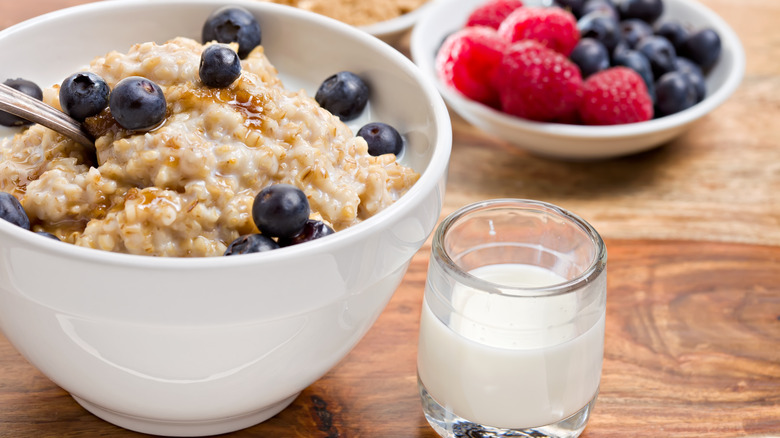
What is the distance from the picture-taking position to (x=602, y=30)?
6.79ft

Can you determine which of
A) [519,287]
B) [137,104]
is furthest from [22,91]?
[519,287]

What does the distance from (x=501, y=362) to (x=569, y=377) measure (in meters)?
0.09

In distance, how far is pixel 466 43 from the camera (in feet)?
6.28

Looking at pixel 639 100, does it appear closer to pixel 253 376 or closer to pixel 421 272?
pixel 421 272

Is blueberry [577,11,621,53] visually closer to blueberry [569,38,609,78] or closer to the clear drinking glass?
blueberry [569,38,609,78]

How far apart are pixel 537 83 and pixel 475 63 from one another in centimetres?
17

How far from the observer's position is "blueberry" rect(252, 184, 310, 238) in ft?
2.98

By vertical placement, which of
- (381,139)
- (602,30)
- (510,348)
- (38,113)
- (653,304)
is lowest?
(653,304)

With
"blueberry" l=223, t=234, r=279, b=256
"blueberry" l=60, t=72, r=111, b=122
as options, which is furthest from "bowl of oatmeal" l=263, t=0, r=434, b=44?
"blueberry" l=223, t=234, r=279, b=256

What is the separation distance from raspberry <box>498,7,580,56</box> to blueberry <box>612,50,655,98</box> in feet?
0.37

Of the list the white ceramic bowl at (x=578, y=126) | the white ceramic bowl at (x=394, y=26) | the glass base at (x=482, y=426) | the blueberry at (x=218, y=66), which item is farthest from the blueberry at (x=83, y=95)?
the white ceramic bowl at (x=394, y=26)

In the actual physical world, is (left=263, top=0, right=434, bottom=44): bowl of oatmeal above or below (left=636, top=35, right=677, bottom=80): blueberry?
above

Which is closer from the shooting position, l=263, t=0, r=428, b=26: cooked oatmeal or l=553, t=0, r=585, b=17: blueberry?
l=263, t=0, r=428, b=26: cooked oatmeal

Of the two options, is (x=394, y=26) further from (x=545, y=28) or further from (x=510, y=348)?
(x=510, y=348)
